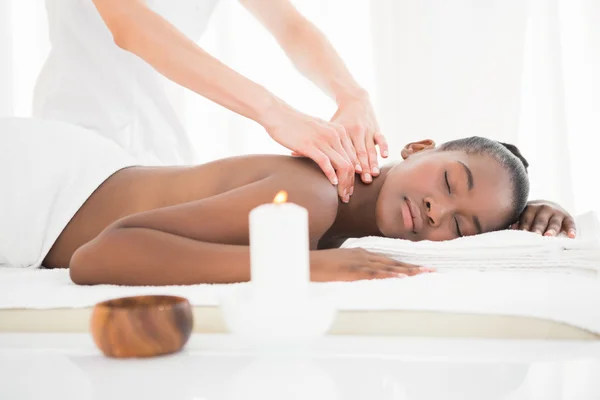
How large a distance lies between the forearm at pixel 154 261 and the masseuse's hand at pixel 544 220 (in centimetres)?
79

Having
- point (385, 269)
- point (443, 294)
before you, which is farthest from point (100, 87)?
point (443, 294)

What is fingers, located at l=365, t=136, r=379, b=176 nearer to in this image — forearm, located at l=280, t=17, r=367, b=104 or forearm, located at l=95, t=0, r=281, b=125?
forearm, located at l=95, t=0, r=281, b=125

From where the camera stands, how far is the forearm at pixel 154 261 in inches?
45.8

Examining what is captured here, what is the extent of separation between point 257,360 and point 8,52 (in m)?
2.86

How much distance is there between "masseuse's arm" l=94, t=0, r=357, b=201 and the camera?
1471 millimetres

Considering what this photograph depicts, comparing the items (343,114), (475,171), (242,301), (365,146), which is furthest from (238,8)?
(242,301)

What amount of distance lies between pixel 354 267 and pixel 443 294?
0.73 feet

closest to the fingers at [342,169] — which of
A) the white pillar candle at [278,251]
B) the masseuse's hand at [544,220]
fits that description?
the masseuse's hand at [544,220]

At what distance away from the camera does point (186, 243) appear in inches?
47.6

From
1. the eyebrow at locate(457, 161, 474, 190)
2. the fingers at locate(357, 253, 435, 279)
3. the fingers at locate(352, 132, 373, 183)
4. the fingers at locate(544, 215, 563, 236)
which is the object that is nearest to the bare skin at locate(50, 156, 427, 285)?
the fingers at locate(357, 253, 435, 279)

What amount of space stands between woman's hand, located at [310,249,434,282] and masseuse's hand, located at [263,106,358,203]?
0.29m

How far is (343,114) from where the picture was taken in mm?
1836

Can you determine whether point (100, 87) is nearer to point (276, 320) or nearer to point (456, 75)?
point (456, 75)

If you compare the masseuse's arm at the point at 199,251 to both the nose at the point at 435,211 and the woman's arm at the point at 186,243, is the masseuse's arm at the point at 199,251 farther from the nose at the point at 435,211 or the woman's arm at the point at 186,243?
the nose at the point at 435,211
